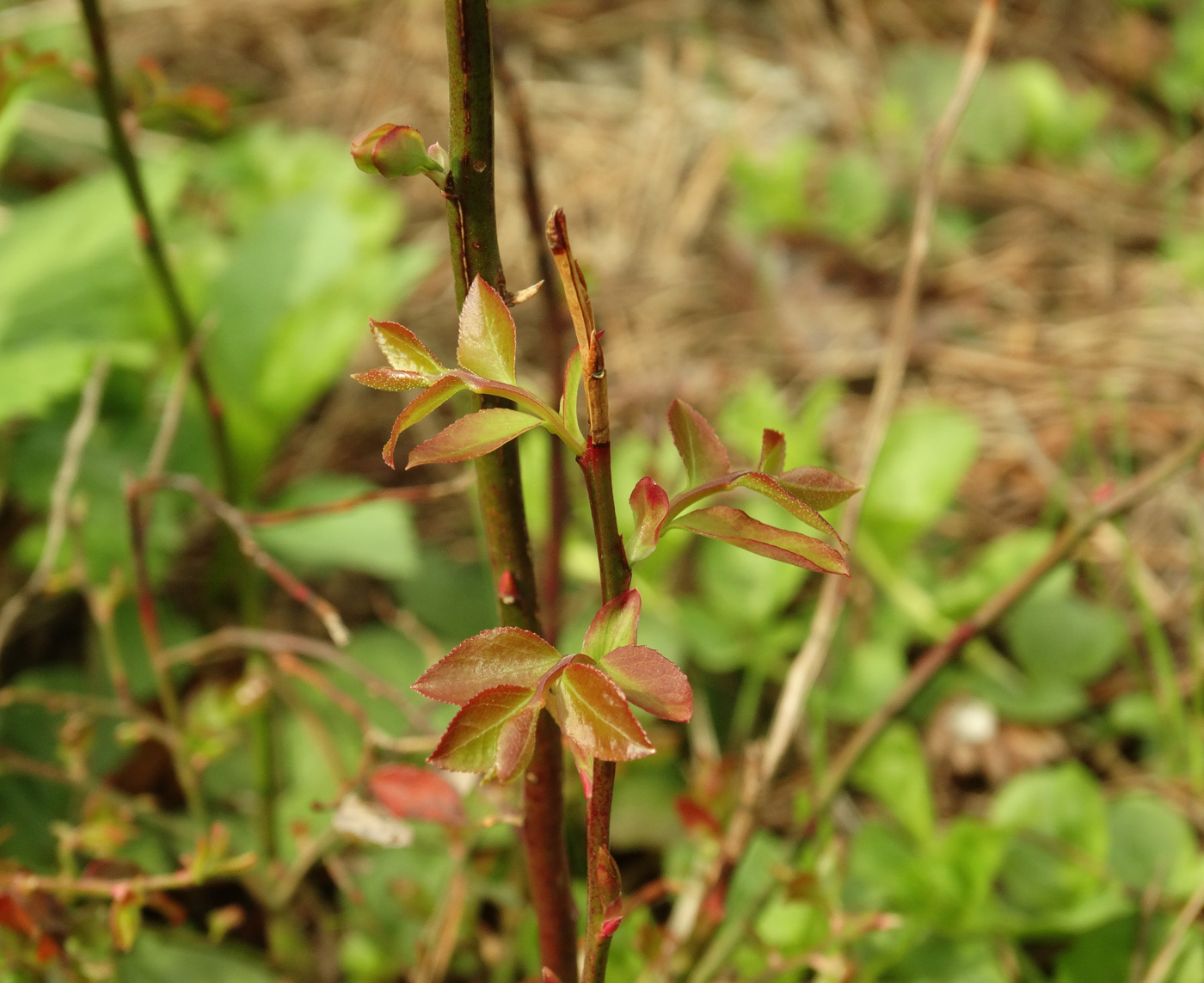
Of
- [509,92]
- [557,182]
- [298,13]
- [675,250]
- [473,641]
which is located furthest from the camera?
[298,13]

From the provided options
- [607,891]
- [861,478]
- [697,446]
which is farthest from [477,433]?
[861,478]

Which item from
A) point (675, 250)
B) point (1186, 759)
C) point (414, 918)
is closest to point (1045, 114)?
point (675, 250)

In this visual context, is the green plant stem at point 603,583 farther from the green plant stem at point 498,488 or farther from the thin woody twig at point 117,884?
the thin woody twig at point 117,884

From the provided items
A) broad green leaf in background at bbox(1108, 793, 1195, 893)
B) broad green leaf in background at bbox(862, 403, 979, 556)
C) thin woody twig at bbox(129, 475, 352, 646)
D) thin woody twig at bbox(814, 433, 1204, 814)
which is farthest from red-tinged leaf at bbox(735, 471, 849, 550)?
broad green leaf in background at bbox(862, 403, 979, 556)

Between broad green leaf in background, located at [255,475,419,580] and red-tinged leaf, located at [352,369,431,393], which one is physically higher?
red-tinged leaf, located at [352,369,431,393]

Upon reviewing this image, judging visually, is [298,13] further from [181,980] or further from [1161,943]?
[1161,943]

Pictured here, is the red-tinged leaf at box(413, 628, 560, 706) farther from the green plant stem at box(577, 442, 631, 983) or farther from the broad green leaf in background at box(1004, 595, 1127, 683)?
the broad green leaf in background at box(1004, 595, 1127, 683)
